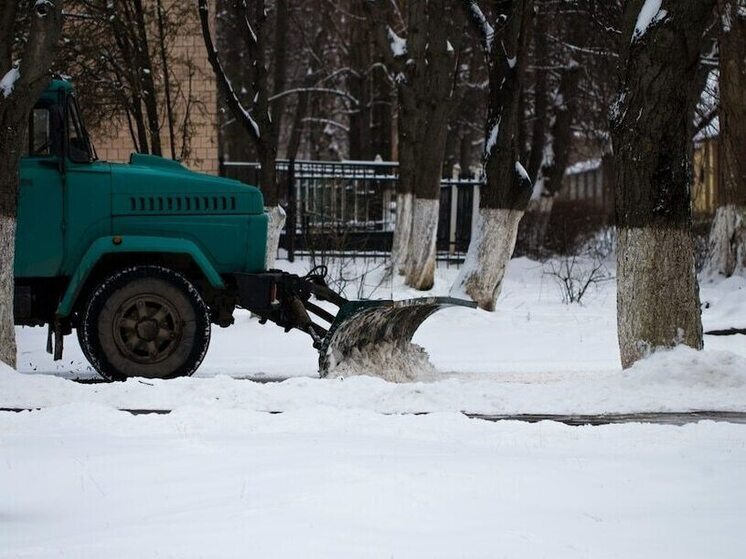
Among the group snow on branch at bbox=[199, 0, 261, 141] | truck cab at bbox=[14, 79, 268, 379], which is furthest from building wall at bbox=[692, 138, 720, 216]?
truck cab at bbox=[14, 79, 268, 379]

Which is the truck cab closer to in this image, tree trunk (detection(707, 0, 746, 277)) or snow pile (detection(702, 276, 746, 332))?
snow pile (detection(702, 276, 746, 332))

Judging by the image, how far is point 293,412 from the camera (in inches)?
324

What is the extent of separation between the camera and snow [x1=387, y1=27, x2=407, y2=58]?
829 inches

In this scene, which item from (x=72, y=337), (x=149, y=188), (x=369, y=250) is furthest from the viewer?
(x=369, y=250)

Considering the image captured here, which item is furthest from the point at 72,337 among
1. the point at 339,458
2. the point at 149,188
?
the point at 339,458

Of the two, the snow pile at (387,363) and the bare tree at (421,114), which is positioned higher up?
the bare tree at (421,114)

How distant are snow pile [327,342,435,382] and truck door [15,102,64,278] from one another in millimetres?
2473

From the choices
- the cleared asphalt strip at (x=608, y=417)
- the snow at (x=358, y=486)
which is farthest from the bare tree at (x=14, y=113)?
the snow at (x=358, y=486)

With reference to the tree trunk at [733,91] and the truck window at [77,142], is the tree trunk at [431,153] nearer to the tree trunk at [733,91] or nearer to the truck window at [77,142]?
the tree trunk at [733,91]

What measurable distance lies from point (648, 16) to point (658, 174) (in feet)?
3.98

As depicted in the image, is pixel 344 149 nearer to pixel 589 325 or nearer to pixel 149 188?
pixel 589 325

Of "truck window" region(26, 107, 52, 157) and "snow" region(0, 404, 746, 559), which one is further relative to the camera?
"truck window" region(26, 107, 52, 157)

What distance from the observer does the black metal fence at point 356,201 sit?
2430 centimetres

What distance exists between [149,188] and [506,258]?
22.6 ft
